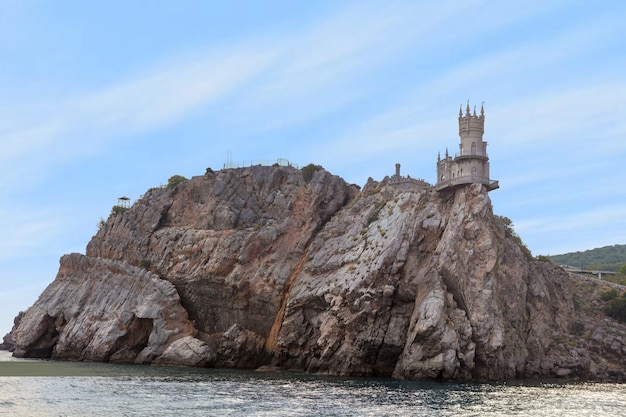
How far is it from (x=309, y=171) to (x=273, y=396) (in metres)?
65.7

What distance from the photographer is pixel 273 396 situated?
65625 millimetres

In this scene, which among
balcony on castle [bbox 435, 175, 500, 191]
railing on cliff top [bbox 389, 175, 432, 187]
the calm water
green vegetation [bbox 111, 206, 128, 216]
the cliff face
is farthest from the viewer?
green vegetation [bbox 111, 206, 128, 216]

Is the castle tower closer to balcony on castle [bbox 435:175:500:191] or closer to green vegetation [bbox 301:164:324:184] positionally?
balcony on castle [bbox 435:175:500:191]

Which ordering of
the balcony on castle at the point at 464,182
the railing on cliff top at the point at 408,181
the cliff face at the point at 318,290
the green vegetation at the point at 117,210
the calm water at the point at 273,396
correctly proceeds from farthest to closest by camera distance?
the green vegetation at the point at 117,210 → the railing on cliff top at the point at 408,181 → the balcony on castle at the point at 464,182 → the cliff face at the point at 318,290 → the calm water at the point at 273,396

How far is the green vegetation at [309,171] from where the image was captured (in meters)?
125

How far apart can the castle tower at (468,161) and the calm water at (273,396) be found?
32.0 m

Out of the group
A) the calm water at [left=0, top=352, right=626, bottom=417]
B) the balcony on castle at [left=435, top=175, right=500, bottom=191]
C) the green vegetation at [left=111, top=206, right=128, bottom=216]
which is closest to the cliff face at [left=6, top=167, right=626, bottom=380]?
the balcony on castle at [left=435, top=175, right=500, bottom=191]

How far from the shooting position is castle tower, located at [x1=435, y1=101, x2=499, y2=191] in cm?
10181

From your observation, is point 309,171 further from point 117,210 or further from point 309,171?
point 117,210

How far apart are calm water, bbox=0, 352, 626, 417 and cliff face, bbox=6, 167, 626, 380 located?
9.73 metres

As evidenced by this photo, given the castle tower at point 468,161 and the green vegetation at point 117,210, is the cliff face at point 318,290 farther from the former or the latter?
the green vegetation at point 117,210

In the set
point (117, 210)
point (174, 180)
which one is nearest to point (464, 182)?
point (174, 180)

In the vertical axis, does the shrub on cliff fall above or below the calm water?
above

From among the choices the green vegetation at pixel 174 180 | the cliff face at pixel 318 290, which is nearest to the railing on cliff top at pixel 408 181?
the cliff face at pixel 318 290
